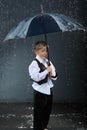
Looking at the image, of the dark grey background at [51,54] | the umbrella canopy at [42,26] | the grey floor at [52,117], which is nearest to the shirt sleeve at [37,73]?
the umbrella canopy at [42,26]

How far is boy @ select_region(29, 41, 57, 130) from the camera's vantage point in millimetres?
6660

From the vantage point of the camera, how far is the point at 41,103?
678cm

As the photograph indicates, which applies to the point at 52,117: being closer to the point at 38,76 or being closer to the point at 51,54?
the point at 51,54

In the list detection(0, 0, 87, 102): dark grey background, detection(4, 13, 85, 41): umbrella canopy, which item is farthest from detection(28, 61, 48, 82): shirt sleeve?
detection(0, 0, 87, 102): dark grey background

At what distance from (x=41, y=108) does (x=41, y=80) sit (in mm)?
441

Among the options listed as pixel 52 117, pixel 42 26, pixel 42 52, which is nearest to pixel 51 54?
pixel 52 117

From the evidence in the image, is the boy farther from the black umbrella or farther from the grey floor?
the grey floor

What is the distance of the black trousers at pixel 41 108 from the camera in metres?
6.77

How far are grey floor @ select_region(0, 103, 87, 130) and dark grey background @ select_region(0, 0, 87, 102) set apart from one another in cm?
32

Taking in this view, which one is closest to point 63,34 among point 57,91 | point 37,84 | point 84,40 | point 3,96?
point 84,40

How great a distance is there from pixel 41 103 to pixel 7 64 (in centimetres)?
401

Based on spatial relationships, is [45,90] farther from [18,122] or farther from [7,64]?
[7,64]

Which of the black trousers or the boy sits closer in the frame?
the boy

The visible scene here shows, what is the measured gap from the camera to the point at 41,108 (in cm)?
680
